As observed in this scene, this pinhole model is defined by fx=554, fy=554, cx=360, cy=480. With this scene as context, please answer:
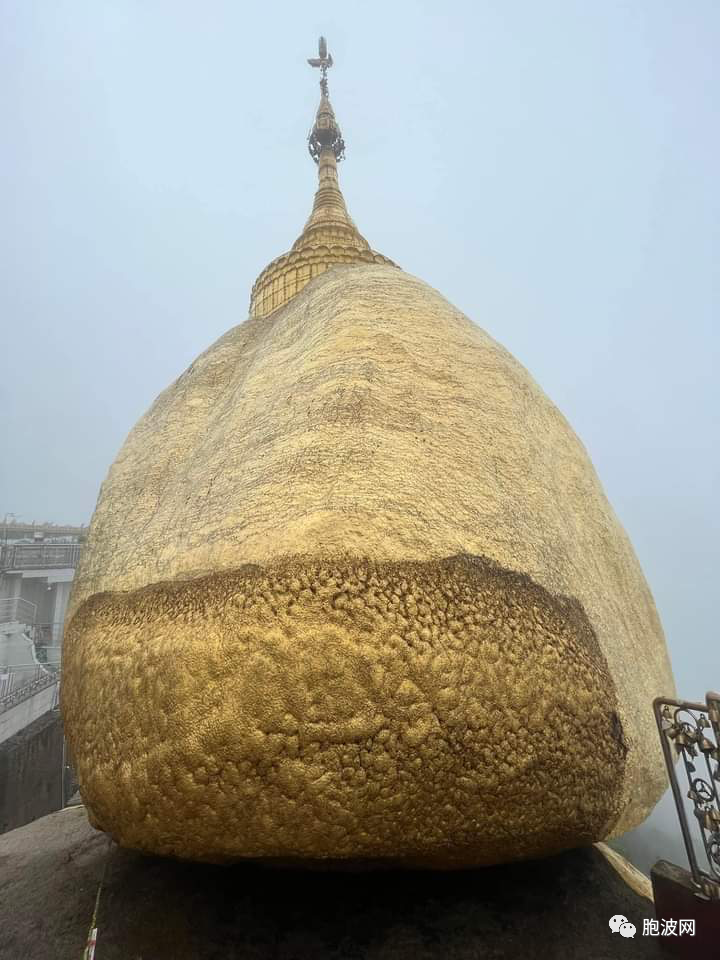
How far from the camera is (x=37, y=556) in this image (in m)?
16.2

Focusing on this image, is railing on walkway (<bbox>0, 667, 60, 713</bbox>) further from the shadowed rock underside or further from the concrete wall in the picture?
the shadowed rock underside

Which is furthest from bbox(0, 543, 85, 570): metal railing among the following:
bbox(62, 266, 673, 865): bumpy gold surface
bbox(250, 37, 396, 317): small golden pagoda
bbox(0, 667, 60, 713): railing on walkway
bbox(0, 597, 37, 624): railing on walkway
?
bbox(62, 266, 673, 865): bumpy gold surface

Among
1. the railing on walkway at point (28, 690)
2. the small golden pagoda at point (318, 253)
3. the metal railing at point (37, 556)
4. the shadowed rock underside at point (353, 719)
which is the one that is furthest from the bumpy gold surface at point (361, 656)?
the metal railing at point (37, 556)

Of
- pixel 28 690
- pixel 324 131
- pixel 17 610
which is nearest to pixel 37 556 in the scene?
pixel 17 610

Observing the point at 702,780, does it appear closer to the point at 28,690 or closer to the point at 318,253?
the point at 318,253

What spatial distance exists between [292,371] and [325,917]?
8.40 ft

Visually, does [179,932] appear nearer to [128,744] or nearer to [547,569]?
[128,744]

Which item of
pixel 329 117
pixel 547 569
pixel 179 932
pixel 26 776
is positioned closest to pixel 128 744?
pixel 179 932

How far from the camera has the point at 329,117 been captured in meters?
11.2

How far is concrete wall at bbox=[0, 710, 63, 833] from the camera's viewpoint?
802 centimetres

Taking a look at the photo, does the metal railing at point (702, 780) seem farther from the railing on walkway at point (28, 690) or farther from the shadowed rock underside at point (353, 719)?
the railing on walkway at point (28, 690)

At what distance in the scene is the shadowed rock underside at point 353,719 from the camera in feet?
5.92

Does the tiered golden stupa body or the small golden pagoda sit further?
the small golden pagoda

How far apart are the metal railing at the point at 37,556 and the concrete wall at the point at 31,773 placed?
625 cm
